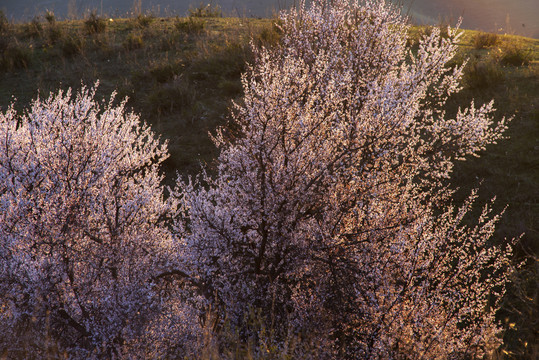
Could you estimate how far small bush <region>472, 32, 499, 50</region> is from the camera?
53.8 feet

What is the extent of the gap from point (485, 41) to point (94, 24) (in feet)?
55.3

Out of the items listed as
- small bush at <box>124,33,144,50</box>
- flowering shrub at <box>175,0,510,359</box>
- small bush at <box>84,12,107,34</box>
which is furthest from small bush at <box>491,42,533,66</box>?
small bush at <box>84,12,107,34</box>

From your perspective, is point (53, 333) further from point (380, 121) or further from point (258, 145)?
point (380, 121)

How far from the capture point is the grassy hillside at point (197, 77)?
10.4 meters

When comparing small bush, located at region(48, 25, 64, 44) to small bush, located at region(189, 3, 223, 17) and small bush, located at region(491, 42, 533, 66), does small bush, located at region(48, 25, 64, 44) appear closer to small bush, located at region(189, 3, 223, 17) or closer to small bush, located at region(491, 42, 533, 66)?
small bush, located at region(189, 3, 223, 17)

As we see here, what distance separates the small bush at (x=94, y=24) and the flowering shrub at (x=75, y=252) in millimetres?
15064

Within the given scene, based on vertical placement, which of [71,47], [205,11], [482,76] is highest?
[205,11]

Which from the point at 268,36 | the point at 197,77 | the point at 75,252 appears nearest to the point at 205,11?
the point at 197,77

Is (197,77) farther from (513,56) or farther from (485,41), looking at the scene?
(485,41)

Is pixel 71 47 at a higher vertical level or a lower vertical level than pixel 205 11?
lower

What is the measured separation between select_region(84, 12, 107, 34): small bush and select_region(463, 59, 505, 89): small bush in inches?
619

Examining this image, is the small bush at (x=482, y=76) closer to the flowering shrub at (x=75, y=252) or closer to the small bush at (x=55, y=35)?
the flowering shrub at (x=75, y=252)

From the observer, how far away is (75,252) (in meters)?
5.63

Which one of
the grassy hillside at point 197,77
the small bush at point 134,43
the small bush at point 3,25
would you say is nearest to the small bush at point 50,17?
the grassy hillside at point 197,77
